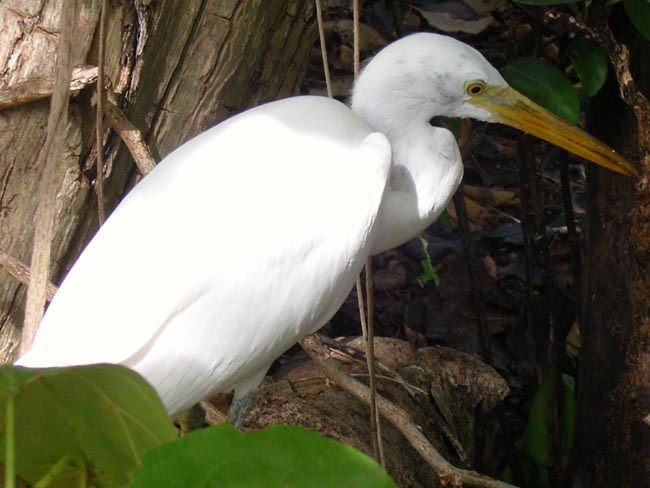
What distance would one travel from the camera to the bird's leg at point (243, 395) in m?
1.62

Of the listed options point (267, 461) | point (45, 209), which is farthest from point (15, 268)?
point (267, 461)

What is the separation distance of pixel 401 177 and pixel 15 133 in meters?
0.82

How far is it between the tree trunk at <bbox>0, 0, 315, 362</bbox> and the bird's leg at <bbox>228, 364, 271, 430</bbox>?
53 centimetres

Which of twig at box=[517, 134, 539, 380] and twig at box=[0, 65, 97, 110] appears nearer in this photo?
twig at box=[0, 65, 97, 110]

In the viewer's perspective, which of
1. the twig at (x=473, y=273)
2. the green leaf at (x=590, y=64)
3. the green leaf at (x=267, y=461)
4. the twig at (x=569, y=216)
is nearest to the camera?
the green leaf at (x=267, y=461)

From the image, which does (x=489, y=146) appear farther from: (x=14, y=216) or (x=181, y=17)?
(x=14, y=216)

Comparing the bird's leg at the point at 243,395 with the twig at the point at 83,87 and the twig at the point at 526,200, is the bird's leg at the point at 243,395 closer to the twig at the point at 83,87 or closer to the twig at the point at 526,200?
the twig at the point at 83,87

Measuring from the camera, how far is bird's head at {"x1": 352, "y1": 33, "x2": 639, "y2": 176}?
1752 millimetres

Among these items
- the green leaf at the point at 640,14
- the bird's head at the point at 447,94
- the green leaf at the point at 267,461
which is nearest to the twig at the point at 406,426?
the bird's head at the point at 447,94

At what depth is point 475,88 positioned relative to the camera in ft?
5.91

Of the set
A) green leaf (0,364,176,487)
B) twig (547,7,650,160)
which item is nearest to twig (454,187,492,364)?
twig (547,7,650,160)

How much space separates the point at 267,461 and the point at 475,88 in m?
1.29

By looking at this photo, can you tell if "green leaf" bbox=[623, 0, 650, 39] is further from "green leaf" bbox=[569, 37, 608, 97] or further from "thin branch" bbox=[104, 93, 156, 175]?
"thin branch" bbox=[104, 93, 156, 175]

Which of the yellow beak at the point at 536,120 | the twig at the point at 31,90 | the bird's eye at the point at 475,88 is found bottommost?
the yellow beak at the point at 536,120
